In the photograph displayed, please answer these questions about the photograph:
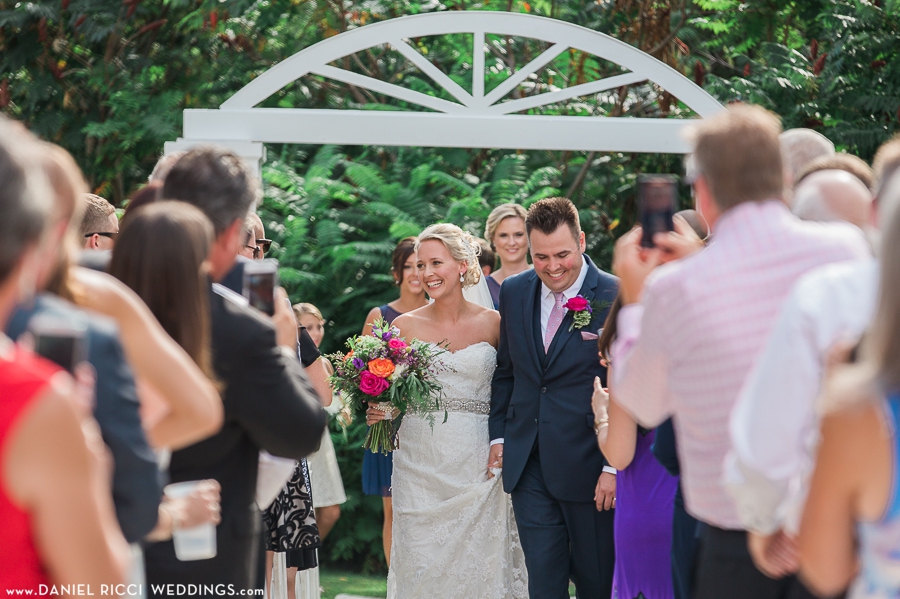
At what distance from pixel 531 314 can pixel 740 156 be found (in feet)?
10.2

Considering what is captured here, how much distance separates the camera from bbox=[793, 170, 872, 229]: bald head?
10.3 ft

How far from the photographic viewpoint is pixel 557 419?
5.52 m

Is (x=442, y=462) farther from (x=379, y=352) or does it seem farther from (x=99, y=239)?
(x=99, y=239)

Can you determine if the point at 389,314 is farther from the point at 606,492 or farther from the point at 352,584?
the point at 606,492

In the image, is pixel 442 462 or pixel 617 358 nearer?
pixel 617 358

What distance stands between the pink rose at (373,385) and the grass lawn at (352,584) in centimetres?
302

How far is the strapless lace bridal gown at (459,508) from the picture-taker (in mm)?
6207

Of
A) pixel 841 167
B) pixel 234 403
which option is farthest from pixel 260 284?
pixel 841 167

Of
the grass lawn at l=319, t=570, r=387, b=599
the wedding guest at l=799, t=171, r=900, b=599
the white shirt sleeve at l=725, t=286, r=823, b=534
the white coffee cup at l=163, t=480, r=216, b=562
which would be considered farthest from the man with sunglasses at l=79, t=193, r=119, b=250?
the grass lawn at l=319, t=570, r=387, b=599

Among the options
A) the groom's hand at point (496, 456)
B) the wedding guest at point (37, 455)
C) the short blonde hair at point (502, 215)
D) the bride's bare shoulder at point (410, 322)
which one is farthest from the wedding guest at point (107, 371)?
the short blonde hair at point (502, 215)

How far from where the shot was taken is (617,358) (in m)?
2.89

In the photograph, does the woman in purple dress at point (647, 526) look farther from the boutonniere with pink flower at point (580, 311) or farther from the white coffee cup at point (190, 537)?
the white coffee cup at point (190, 537)

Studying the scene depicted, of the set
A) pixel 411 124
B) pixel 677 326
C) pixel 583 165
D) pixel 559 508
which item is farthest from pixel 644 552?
pixel 583 165

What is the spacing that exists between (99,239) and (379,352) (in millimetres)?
1924
